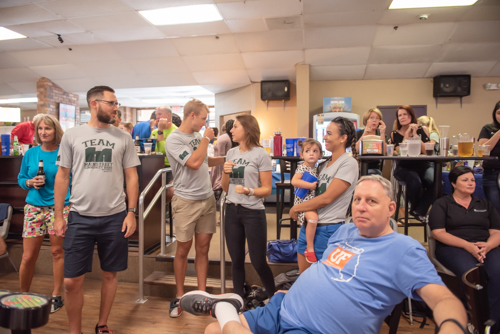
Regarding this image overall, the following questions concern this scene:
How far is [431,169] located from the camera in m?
3.26

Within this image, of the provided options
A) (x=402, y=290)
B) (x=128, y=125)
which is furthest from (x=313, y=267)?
(x=128, y=125)

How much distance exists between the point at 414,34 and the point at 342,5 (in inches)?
71.2

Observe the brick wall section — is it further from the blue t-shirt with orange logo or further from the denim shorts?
the blue t-shirt with orange logo

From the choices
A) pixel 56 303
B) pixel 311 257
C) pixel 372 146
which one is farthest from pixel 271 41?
pixel 56 303

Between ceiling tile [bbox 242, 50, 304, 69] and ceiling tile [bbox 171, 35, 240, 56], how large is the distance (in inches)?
15.4

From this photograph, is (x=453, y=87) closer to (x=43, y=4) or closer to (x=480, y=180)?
(x=480, y=180)

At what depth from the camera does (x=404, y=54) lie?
6.59m

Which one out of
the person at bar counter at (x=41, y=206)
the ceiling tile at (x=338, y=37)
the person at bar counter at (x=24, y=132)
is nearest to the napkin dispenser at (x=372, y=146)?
the person at bar counter at (x=41, y=206)

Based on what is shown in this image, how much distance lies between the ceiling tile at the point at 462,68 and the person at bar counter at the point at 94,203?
276 inches

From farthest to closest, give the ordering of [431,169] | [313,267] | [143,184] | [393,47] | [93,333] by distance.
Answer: [393,47] → [143,184] → [431,169] → [93,333] → [313,267]

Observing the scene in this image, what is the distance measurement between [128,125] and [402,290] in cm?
607

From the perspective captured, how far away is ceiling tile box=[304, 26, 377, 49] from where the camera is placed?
5.83 meters

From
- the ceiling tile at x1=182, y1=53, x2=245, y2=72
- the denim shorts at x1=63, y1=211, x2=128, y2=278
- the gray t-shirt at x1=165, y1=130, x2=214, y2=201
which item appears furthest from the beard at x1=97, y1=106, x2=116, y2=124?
the ceiling tile at x1=182, y1=53, x2=245, y2=72

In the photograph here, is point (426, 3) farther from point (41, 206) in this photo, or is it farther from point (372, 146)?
point (41, 206)
